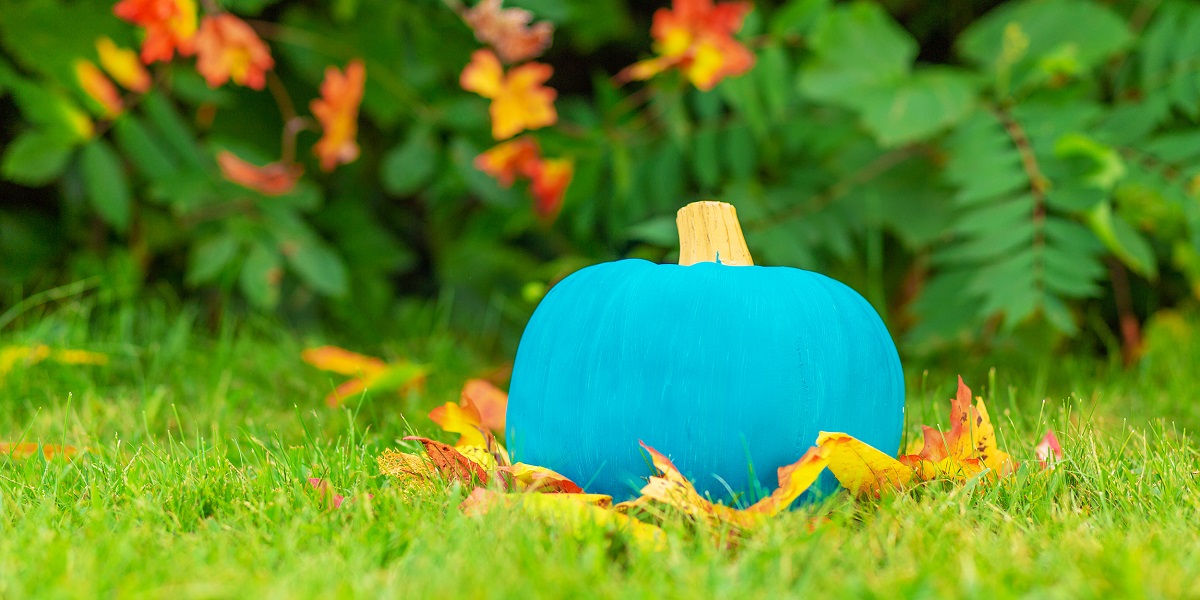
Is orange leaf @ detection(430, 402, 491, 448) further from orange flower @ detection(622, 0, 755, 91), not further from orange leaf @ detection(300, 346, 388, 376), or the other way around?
orange flower @ detection(622, 0, 755, 91)

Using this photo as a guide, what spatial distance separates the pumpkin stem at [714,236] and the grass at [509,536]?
0.37 m

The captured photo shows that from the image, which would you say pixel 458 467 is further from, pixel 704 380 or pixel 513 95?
pixel 513 95

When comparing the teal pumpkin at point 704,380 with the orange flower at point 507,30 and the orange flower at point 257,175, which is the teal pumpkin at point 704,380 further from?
the orange flower at point 257,175

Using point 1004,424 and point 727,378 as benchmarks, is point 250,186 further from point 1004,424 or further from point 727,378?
point 1004,424

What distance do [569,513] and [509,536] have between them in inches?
3.2

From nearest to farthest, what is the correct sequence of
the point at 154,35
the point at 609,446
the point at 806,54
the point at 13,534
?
the point at 13,534 < the point at 609,446 < the point at 154,35 < the point at 806,54

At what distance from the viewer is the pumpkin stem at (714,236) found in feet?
4.83

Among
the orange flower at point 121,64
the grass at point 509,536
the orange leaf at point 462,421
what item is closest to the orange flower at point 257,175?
the orange flower at point 121,64

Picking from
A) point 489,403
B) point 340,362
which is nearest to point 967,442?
point 489,403

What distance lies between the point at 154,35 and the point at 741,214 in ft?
4.16

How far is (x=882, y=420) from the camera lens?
137 centimetres

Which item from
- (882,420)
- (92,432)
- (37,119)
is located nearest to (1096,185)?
(882,420)

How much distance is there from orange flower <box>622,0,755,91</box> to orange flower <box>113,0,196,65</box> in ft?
2.96

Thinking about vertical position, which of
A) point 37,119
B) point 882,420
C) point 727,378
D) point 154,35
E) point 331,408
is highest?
point 154,35
